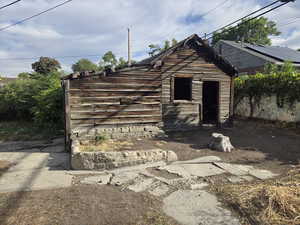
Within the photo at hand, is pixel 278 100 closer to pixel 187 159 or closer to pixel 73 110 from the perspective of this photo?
pixel 187 159

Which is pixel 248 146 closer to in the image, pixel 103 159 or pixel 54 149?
pixel 103 159

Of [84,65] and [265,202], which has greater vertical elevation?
[84,65]

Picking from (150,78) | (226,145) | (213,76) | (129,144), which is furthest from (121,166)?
(213,76)

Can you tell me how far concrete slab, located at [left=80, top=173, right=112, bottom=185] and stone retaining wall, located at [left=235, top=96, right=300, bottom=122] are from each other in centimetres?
957

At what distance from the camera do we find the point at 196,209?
2.98 m

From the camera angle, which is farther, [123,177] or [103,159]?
[103,159]

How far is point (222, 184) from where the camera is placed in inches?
153

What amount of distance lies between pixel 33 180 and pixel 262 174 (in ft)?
16.8

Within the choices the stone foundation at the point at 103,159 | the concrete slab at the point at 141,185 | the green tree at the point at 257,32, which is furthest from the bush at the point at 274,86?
the green tree at the point at 257,32

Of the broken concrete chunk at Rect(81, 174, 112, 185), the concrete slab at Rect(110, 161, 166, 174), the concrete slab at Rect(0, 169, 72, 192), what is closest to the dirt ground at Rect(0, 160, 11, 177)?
the concrete slab at Rect(0, 169, 72, 192)

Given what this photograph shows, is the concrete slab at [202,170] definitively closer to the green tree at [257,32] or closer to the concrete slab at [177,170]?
the concrete slab at [177,170]

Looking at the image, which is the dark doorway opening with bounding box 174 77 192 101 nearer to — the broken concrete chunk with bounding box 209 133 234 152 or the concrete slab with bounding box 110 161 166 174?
the broken concrete chunk with bounding box 209 133 234 152

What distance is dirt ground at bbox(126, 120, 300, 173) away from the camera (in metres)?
5.20

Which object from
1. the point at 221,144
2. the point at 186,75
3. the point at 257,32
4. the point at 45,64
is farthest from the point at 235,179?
the point at 257,32
